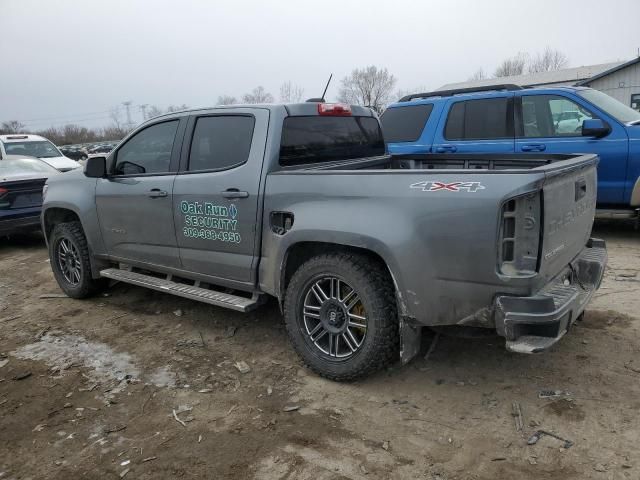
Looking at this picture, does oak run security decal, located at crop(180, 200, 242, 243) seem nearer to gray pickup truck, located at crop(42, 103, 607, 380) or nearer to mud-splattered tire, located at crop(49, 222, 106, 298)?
gray pickup truck, located at crop(42, 103, 607, 380)

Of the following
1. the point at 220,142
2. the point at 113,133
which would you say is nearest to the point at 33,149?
the point at 220,142

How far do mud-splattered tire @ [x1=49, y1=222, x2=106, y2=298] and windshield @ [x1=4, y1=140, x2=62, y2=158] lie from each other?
8903 mm

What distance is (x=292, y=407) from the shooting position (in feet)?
10.7

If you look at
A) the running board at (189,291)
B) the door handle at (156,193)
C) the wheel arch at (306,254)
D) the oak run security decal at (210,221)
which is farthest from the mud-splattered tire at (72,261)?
the wheel arch at (306,254)

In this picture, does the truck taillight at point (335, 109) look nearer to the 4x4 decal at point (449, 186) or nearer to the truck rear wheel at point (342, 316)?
the truck rear wheel at point (342, 316)

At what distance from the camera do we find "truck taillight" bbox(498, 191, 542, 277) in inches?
106

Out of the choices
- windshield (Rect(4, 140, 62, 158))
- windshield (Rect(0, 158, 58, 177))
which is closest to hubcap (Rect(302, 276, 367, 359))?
windshield (Rect(0, 158, 58, 177))

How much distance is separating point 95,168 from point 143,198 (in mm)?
717

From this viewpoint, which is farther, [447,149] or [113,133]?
[113,133]

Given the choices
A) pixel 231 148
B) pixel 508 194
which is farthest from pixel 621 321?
pixel 231 148

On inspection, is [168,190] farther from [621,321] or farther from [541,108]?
[541,108]

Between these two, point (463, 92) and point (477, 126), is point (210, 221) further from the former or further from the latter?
point (463, 92)

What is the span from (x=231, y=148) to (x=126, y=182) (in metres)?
1.31

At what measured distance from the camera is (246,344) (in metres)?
4.23
